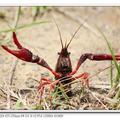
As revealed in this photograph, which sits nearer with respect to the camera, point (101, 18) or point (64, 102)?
point (64, 102)

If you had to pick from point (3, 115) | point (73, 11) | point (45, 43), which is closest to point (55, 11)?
point (73, 11)

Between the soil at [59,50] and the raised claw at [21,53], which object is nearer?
the raised claw at [21,53]

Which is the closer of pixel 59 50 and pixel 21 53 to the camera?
pixel 21 53

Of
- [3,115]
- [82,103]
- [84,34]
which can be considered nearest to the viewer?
[3,115]

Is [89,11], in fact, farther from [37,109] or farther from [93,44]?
[37,109]

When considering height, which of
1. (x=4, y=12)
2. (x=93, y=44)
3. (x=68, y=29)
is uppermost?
(x=4, y=12)

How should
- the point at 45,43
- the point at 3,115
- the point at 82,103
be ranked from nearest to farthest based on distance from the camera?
the point at 3,115, the point at 82,103, the point at 45,43

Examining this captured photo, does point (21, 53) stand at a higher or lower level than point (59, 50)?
lower

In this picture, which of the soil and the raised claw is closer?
the raised claw
